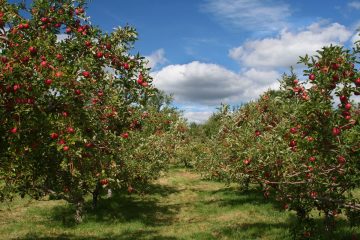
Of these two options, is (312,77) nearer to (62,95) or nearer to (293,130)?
(293,130)

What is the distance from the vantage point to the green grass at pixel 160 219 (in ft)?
58.2

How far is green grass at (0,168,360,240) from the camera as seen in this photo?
17.7 meters

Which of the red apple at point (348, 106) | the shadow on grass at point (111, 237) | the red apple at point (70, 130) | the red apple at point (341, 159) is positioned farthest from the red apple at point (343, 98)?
the shadow on grass at point (111, 237)

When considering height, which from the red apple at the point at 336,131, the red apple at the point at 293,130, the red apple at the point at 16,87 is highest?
the red apple at the point at 16,87

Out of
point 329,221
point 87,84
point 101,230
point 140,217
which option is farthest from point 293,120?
point 140,217

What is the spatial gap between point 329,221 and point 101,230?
1075 cm

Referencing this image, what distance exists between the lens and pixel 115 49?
1044cm

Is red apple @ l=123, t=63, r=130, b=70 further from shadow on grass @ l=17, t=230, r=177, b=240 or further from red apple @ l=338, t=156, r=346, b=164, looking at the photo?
shadow on grass @ l=17, t=230, r=177, b=240

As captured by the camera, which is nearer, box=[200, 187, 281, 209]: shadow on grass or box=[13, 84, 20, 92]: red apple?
box=[13, 84, 20, 92]: red apple

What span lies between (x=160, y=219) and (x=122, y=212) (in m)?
2.63

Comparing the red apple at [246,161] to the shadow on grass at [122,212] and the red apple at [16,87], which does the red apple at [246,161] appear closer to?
the red apple at [16,87]

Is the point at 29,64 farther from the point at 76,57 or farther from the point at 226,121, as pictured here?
the point at 226,121

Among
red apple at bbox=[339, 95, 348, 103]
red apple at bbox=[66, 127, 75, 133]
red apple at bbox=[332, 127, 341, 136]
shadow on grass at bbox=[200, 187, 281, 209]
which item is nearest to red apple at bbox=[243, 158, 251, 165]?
red apple at bbox=[332, 127, 341, 136]

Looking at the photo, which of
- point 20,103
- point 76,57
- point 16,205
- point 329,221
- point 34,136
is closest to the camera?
point 20,103
